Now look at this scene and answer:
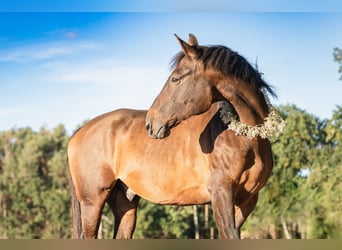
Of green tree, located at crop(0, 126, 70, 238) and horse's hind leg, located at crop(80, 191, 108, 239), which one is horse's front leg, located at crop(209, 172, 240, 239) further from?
green tree, located at crop(0, 126, 70, 238)

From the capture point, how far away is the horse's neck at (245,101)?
5.55 meters

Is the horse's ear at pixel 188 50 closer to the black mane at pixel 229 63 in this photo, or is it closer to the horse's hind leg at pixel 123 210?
the black mane at pixel 229 63

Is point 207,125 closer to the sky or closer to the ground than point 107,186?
closer to the sky

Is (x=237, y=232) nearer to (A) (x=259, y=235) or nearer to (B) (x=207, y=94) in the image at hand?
(B) (x=207, y=94)

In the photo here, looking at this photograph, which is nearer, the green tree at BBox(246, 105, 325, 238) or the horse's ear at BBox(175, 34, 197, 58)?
the horse's ear at BBox(175, 34, 197, 58)

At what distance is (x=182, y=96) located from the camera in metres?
5.54

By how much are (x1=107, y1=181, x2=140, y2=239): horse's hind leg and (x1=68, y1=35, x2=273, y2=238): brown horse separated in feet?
0.04

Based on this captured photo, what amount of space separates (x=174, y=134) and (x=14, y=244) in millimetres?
3369

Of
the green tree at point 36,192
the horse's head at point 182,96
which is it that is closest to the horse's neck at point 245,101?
the horse's head at point 182,96

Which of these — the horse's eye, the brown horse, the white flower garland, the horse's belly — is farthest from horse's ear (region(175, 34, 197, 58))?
the horse's belly

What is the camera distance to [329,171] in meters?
27.3

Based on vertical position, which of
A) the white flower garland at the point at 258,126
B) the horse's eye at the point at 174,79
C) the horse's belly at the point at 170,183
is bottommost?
the horse's belly at the point at 170,183

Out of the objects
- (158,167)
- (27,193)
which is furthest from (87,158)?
(27,193)

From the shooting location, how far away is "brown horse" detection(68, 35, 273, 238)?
5543mm
